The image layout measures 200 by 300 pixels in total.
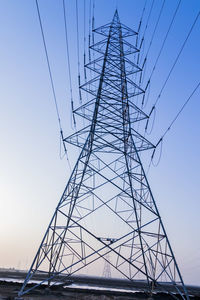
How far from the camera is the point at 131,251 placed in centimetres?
1164

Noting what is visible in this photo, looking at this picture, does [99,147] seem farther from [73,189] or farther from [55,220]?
[55,220]

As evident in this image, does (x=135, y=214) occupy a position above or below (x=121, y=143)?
below

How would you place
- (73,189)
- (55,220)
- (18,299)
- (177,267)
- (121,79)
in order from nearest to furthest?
(18,299)
(177,267)
(55,220)
(73,189)
(121,79)

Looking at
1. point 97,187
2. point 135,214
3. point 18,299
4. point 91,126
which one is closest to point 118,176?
point 97,187

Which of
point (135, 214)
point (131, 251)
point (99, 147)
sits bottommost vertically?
point (131, 251)

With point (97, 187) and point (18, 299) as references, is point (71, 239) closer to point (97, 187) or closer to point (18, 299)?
point (97, 187)

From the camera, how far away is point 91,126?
43.5 feet

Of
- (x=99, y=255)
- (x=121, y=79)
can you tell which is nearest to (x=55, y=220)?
(x=99, y=255)

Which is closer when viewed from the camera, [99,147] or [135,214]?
[135,214]

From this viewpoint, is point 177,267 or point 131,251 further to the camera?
point 131,251

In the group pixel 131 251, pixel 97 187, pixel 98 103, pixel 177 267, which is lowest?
pixel 177 267

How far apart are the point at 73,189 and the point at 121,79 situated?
25.6 feet

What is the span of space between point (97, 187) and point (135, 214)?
7.67ft

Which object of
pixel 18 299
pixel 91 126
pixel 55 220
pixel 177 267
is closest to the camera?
pixel 18 299
